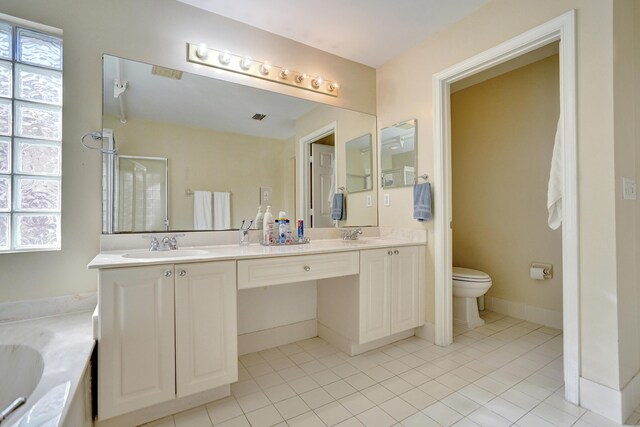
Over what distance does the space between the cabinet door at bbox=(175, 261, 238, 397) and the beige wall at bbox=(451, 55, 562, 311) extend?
2640 mm

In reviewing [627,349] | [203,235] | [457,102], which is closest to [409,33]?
[457,102]

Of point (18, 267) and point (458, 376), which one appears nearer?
point (18, 267)

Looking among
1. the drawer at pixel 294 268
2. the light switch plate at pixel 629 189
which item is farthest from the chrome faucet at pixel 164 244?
the light switch plate at pixel 629 189

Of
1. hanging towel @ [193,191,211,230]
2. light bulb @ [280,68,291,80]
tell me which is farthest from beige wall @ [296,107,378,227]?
hanging towel @ [193,191,211,230]

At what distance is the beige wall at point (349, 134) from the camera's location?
8.01 feet

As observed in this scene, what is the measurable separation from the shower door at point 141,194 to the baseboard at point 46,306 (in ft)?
1.34

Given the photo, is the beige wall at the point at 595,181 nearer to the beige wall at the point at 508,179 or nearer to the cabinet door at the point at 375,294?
the cabinet door at the point at 375,294

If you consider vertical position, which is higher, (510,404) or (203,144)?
(203,144)

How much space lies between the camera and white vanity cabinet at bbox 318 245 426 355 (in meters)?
2.01

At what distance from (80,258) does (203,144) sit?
96 centimetres

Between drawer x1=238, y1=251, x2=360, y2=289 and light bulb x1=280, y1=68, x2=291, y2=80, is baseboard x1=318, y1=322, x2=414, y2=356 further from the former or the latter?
light bulb x1=280, y1=68, x2=291, y2=80

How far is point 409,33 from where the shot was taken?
7.37 ft

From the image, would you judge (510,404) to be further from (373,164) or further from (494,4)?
(494,4)

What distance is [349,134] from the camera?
2.62 m
